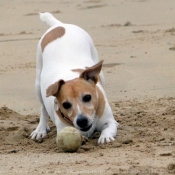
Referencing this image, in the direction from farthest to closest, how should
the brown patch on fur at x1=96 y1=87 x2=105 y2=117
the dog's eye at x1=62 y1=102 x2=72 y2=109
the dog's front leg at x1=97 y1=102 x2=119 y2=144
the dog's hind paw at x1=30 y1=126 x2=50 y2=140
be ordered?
the dog's hind paw at x1=30 y1=126 x2=50 y2=140 < the brown patch on fur at x1=96 y1=87 x2=105 y2=117 < the dog's front leg at x1=97 y1=102 x2=119 y2=144 < the dog's eye at x1=62 y1=102 x2=72 y2=109

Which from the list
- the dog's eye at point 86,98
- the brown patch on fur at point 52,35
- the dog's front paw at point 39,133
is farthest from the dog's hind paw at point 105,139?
the brown patch on fur at point 52,35

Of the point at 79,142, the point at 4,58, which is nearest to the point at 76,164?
the point at 79,142

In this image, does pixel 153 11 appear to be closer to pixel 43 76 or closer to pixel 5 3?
pixel 5 3

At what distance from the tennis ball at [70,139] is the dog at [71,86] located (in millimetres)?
136

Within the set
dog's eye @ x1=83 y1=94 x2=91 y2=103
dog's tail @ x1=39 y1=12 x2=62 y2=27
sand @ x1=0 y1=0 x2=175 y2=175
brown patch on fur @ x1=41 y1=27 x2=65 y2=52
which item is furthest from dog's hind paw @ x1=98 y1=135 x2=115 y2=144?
dog's tail @ x1=39 y1=12 x2=62 y2=27

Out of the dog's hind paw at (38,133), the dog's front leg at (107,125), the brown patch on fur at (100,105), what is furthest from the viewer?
the dog's hind paw at (38,133)

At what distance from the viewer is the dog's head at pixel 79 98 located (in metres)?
6.71

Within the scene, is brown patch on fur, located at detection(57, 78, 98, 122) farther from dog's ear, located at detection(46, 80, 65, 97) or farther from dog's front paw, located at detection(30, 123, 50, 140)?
dog's front paw, located at detection(30, 123, 50, 140)

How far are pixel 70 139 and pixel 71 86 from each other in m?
0.62

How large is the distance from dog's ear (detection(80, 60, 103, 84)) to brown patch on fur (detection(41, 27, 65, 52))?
1215 mm

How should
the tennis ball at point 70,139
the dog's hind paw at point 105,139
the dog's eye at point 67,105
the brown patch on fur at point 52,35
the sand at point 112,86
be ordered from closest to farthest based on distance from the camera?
the sand at point 112,86 < the tennis ball at point 70,139 < the dog's eye at point 67,105 < the dog's hind paw at point 105,139 < the brown patch on fur at point 52,35

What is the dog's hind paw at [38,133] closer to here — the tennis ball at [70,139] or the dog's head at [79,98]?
the dog's head at [79,98]

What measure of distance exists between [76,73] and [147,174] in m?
2.16

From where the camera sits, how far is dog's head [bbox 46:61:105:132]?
671cm
